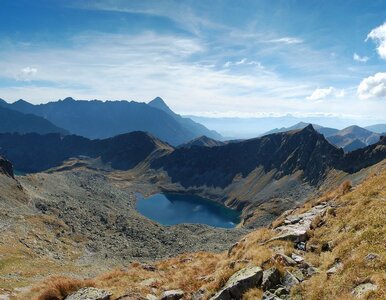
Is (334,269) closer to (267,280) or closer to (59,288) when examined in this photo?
(267,280)

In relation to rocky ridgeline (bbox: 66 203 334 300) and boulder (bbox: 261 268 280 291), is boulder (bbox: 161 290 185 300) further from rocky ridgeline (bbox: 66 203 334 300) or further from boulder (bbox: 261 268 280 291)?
boulder (bbox: 261 268 280 291)

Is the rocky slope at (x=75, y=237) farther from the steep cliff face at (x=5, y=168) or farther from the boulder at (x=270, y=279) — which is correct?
the boulder at (x=270, y=279)

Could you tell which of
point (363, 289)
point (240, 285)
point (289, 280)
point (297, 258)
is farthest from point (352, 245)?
point (240, 285)

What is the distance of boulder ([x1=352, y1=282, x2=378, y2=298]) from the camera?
13031mm

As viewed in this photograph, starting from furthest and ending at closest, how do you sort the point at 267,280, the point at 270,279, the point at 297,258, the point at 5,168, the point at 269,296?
the point at 5,168 < the point at 297,258 < the point at 270,279 < the point at 267,280 < the point at 269,296

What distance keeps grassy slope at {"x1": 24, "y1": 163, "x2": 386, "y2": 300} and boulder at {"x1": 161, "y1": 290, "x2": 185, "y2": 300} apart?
0.71m

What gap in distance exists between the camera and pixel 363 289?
13.5 meters

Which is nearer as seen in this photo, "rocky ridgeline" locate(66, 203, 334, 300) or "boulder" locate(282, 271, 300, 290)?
"boulder" locate(282, 271, 300, 290)

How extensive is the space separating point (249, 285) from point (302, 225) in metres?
9.51

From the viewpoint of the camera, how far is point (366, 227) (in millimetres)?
18906

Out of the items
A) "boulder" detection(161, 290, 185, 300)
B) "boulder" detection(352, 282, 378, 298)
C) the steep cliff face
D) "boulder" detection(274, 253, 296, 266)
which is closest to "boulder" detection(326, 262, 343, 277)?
"boulder" detection(352, 282, 378, 298)

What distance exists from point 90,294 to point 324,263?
12.4 m

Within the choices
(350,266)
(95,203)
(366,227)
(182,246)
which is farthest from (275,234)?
(95,203)

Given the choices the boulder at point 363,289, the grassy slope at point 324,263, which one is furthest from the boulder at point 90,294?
the boulder at point 363,289
